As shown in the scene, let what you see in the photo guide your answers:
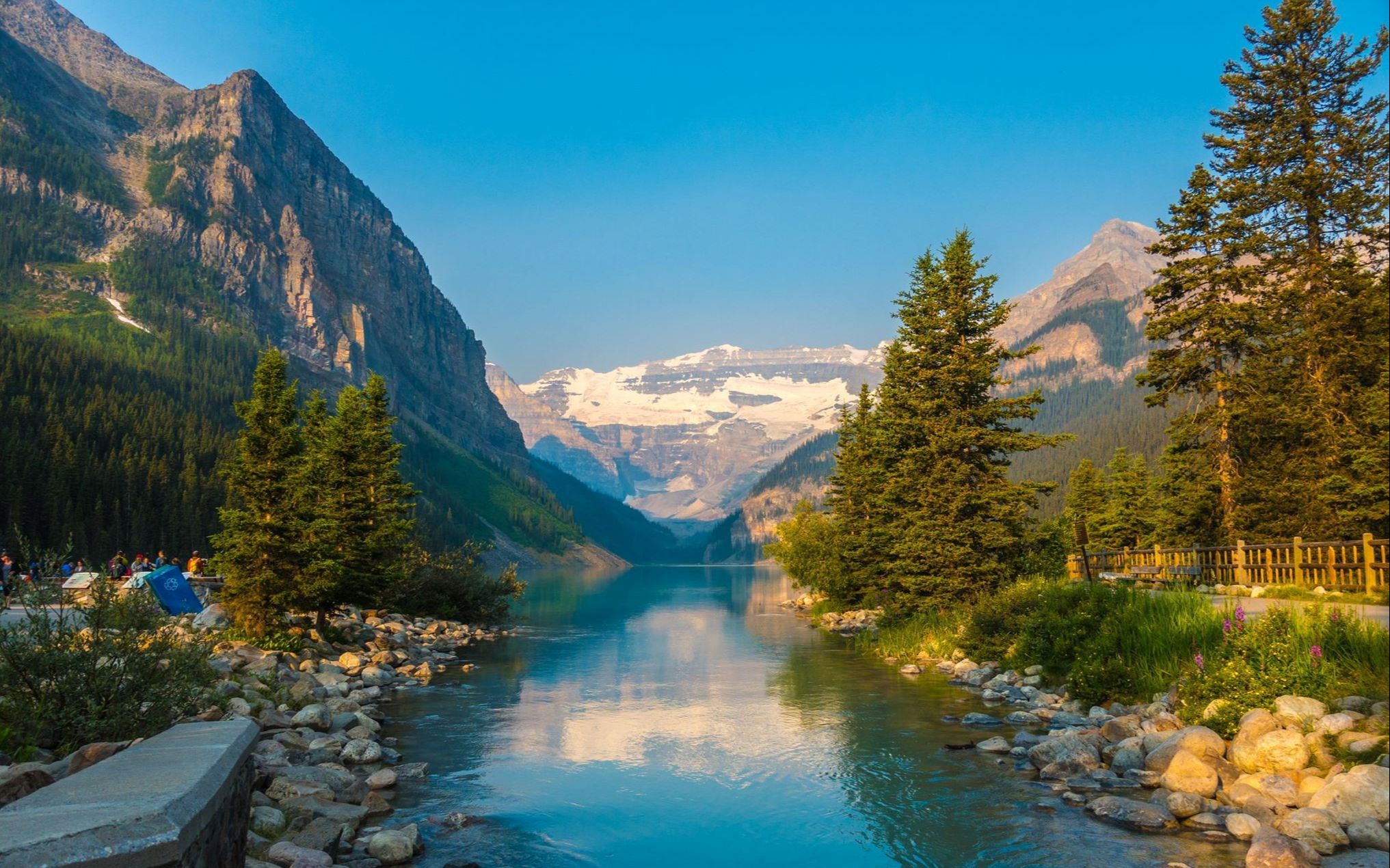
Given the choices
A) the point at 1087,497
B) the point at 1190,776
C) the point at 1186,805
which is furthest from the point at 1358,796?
the point at 1087,497

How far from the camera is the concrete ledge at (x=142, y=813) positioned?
728cm

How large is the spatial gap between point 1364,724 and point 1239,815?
328cm

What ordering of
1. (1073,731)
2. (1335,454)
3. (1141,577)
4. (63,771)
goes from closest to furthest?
(63,771) → (1073,731) → (1335,454) → (1141,577)

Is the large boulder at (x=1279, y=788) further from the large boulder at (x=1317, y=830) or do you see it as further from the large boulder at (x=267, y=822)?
the large boulder at (x=267, y=822)

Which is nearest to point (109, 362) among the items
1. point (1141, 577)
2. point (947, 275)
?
point (947, 275)

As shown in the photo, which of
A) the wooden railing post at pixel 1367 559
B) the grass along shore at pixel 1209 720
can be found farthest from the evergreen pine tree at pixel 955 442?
the wooden railing post at pixel 1367 559

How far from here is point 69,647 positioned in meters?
15.2

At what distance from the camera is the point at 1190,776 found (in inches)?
663

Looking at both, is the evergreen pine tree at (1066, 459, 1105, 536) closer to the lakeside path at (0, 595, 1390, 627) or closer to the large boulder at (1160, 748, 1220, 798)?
the lakeside path at (0, 595, 1390, 627)

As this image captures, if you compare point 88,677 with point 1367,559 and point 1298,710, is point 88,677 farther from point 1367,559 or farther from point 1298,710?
point 1367,559

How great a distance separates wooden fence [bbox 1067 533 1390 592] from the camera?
22.1 m

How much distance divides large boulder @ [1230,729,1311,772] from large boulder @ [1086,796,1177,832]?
7.34 ft

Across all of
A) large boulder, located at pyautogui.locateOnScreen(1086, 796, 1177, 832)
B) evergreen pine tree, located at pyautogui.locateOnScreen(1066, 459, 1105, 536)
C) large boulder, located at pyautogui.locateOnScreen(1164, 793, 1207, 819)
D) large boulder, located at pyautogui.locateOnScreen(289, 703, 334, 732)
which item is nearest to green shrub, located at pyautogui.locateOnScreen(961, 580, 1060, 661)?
large boulder, located at pyautogui.locateOnScreen(1086, 796, 1177, 832)

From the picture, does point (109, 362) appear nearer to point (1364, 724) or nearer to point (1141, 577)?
point (1141, 577)
